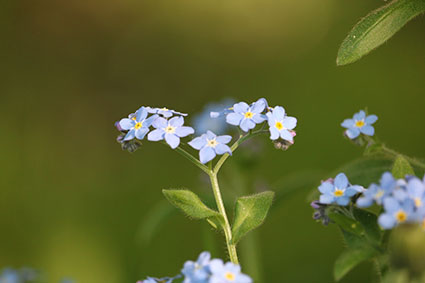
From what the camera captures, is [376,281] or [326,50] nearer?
[376,281]

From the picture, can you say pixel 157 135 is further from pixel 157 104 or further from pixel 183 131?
pixel 157 104

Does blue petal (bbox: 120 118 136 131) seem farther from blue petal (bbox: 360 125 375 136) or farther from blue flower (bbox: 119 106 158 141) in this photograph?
blue petal (bbox: 360 125 375 136)

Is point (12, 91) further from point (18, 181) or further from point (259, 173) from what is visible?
point (259, 173)

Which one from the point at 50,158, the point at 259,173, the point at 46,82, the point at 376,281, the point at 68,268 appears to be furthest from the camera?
the point at 46,82

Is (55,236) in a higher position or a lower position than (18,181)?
lower

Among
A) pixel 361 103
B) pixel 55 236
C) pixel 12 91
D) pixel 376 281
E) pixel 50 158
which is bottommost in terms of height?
pixel 376 281

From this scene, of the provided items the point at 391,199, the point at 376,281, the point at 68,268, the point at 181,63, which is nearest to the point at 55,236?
the point at 68,268

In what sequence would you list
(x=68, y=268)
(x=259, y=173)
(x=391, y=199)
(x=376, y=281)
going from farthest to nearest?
(x=259, y=173), (x=68, y=268), (x=376, y=281), (x=391, y=199)
